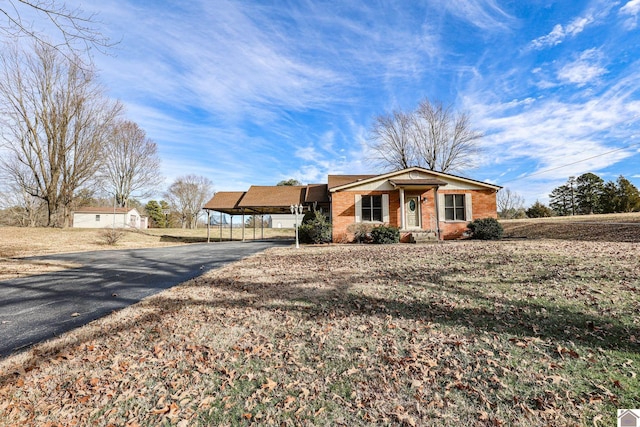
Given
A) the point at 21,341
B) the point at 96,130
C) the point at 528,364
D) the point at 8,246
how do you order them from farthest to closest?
the point at 96,130 < the point at 8,246 < the point at 21,341 < the point at 528,364

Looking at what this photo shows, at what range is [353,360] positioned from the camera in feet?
10.6

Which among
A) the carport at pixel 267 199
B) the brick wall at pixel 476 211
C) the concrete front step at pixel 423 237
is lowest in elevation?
the concrete front step at pixel 423 237

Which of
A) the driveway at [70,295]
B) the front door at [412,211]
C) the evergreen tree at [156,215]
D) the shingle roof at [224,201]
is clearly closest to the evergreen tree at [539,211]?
the front door at [412,211]

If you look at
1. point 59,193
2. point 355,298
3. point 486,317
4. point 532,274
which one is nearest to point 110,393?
point 355,298

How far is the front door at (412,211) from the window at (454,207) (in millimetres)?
1671

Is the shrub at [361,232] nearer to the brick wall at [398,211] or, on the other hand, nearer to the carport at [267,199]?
the brick wall at [398,211]

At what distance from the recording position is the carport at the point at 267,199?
21703 mm

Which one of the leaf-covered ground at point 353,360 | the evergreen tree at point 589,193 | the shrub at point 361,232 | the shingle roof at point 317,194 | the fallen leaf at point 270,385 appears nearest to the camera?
Answer: the leaf-covered ground at point 353,360

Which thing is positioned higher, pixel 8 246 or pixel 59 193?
pixel 59 193

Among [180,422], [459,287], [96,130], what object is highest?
[96,130]

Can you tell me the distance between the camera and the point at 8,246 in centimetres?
1451

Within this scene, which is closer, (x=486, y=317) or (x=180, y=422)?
(x=180, y=422)

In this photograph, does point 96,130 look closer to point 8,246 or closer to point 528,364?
point 8,246

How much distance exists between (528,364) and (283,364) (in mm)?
2665
